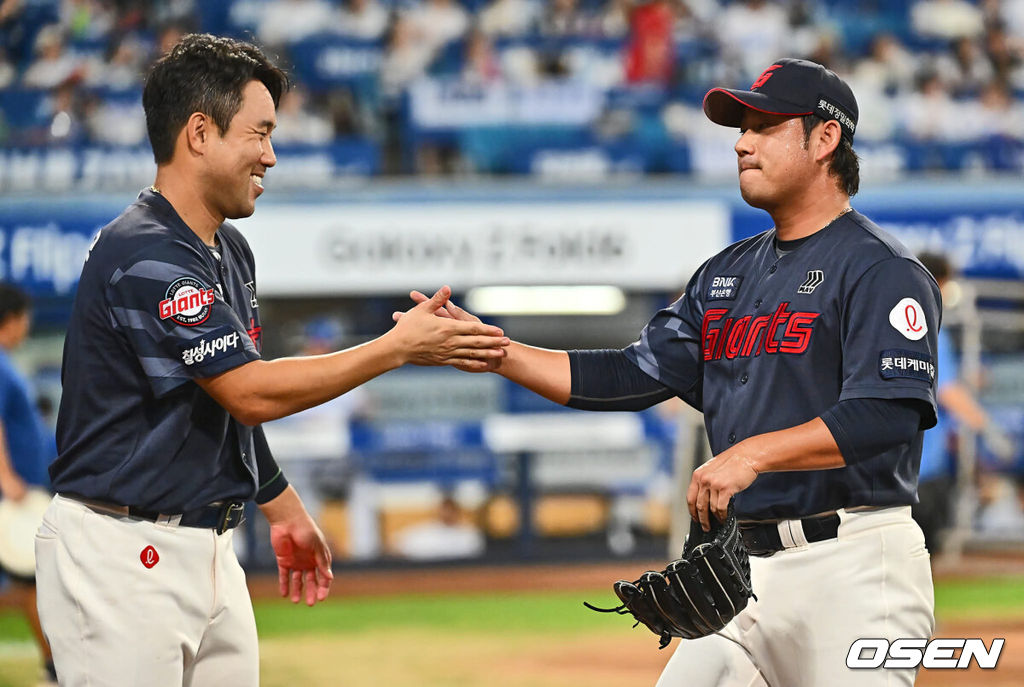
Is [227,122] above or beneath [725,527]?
above

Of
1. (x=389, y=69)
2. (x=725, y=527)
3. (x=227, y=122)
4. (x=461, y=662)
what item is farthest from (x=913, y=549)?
(x=389, y=69)

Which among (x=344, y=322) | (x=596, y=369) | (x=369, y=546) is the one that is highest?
(x=596, y=369)

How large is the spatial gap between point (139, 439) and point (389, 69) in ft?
36.1

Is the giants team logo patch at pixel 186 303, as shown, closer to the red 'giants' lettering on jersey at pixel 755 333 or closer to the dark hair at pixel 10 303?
the red 'giants' lettering on jersey at pixel 755 333

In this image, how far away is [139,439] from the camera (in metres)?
2.91

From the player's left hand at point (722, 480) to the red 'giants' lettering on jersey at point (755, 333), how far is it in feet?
1.09

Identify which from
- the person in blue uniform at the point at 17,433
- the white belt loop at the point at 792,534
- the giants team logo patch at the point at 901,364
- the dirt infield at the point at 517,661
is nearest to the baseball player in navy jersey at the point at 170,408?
the white belt loop at the point at 792,534

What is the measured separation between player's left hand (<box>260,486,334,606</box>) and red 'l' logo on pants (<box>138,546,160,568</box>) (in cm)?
58

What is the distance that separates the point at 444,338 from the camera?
3.22 m

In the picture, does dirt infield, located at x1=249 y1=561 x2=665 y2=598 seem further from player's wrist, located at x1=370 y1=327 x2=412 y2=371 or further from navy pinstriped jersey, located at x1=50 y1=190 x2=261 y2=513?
navy pinstriped jersey, located at x1=50 y1=190 x2=261 y2=513

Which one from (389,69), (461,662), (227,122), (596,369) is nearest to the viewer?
(227,122)

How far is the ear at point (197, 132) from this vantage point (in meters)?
3.04

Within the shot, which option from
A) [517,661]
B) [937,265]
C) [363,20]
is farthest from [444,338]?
[363,20]

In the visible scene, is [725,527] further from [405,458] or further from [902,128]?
[902,128]
